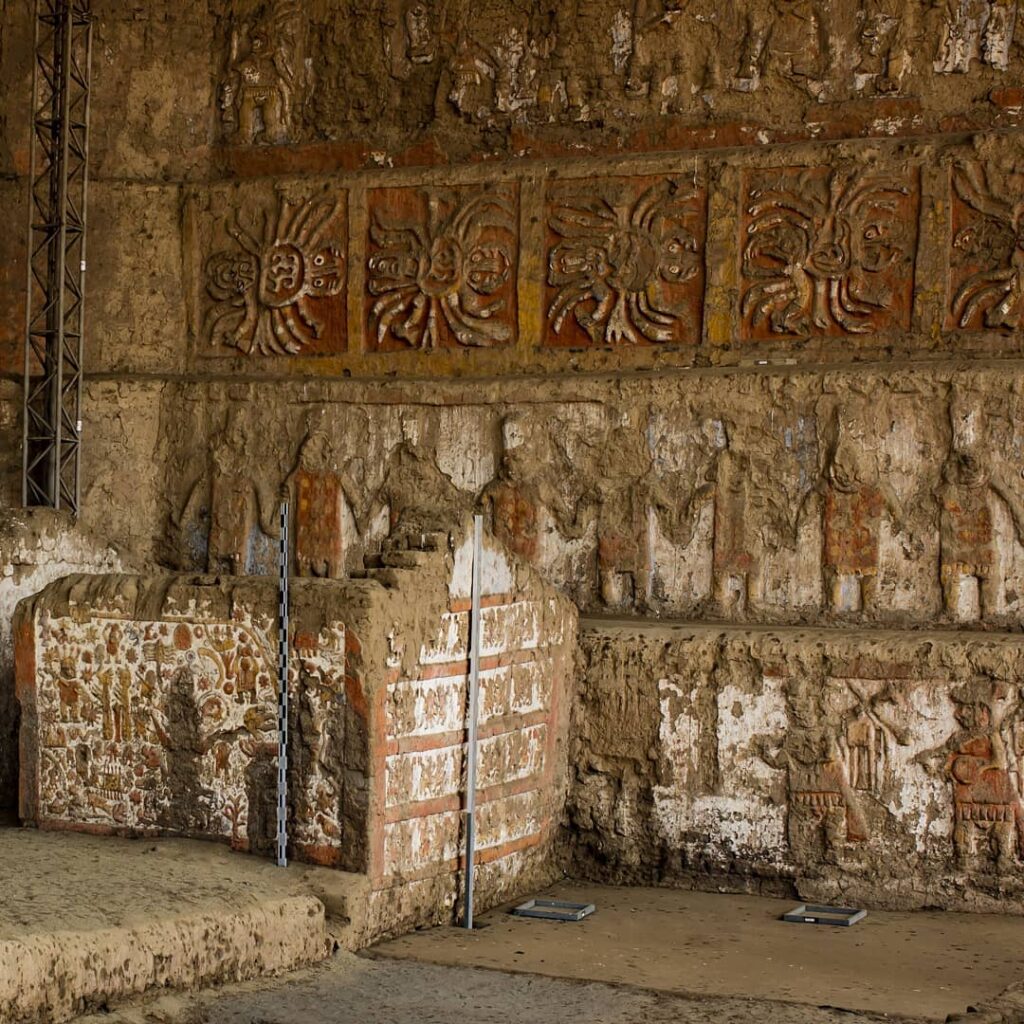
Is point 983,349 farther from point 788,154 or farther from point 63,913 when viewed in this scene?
point 63,913

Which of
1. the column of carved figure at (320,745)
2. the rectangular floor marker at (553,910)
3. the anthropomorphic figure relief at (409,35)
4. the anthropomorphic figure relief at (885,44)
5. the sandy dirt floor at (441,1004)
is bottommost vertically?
the rectangular floor marker at (553,910)

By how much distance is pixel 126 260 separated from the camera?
36.7 feet

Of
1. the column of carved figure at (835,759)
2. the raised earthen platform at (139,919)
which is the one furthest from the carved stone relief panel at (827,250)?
the raised earthen platform at (139,919)

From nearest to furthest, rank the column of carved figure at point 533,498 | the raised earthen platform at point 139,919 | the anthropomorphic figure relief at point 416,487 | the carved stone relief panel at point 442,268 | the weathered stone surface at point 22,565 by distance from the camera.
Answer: the raised earthen platform at point 139,919, the weathered stone surface at point 22,565, the column of carved figure at point 533,498, the anthropomorphic figure relief at point 416,487, the carved stone relief panel at point 442,268

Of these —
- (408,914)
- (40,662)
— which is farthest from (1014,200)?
(40,662)

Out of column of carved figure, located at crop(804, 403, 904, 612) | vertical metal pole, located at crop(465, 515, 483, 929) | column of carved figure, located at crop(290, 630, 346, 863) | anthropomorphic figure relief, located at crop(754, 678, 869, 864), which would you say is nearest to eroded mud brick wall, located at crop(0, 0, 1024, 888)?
column of carved figure, located at crop(804, 403, 904, 612)

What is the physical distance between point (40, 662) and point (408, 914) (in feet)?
6.73

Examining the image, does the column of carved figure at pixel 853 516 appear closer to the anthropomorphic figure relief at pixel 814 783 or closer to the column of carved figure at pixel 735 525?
the column of carved figure at pixel 735 525

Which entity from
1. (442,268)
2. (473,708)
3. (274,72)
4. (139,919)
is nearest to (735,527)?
(473,708)

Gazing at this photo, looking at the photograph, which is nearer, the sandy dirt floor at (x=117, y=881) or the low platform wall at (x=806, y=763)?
the sandy dirt floor at (x=117, y=881)

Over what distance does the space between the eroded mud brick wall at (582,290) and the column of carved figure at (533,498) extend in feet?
0.06

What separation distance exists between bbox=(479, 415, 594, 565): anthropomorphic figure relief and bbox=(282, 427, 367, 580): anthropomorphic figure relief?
0.92 metres

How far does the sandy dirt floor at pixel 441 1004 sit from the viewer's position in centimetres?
644

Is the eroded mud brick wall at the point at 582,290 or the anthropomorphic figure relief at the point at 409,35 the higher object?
the anthropomorphic figure relief at the point at 409,35
